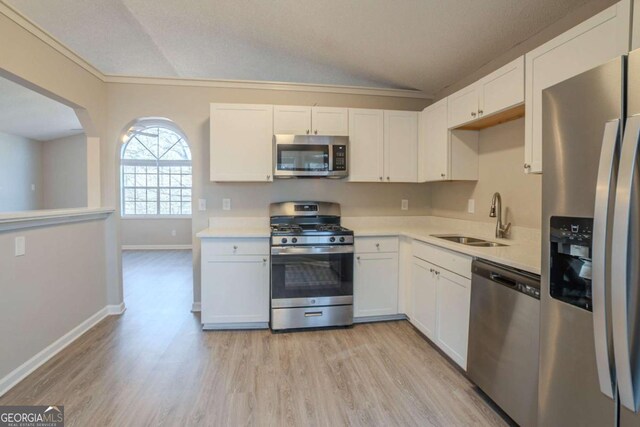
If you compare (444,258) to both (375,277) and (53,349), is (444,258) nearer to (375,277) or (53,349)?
(375,277)

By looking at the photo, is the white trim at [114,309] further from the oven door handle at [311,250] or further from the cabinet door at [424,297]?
the cabinet door at [424,297]

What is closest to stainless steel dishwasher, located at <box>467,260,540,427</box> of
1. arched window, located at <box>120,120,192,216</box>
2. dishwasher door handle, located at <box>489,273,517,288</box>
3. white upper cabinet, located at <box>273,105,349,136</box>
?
dishwasher door handle, located at <box>489,273,517,288</box>

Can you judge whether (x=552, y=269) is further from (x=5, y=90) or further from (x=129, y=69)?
(x=5, y=90)

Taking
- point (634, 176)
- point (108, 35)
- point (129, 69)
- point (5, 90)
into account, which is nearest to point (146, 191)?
point (5, 90)

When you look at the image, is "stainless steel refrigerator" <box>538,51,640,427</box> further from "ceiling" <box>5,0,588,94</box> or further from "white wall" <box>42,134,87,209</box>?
"white wall" <box>42,134,87,209</box>

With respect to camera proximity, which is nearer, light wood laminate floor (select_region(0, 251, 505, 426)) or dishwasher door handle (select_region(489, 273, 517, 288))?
dishwasher door handle (select_region(489, 273, 517, 288))

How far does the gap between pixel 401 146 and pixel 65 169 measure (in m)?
8.15

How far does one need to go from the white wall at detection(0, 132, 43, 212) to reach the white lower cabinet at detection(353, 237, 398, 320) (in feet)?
A: 24.6

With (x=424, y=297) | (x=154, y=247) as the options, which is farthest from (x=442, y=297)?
(x=154, y=247)

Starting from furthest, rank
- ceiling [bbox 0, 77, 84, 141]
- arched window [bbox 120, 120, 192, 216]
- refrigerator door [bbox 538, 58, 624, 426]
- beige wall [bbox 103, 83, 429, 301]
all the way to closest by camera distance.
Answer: arched window [bbox 120, 120, 192, 216]
ceiling [bbox 0, 77, 84, 141]
beige wall [bbox 103, 83, 429, 301]
refrigerator door [bbox 538, 58, 624, 426]

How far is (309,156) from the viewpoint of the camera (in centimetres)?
308

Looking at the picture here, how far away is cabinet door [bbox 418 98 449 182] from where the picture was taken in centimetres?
291

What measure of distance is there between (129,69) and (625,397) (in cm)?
507

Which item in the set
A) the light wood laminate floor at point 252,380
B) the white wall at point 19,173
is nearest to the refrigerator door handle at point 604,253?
the light wood laminate floor at point 252,380
